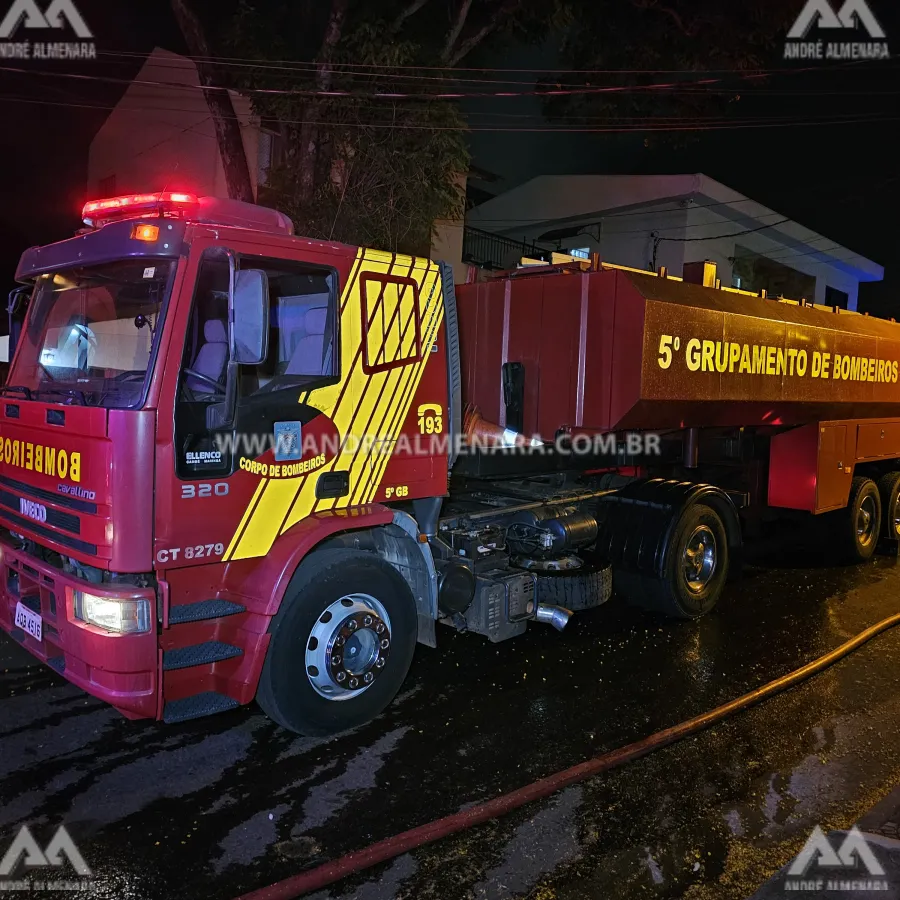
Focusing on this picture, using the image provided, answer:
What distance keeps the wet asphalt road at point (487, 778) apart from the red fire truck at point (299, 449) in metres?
0.41

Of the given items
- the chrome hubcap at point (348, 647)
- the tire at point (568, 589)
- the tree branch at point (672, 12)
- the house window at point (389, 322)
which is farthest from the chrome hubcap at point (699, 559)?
the tree branch at point (672, 12)

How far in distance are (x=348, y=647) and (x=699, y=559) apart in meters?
3.75

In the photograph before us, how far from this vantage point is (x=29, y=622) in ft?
13.4

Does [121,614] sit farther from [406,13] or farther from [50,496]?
[406,13]

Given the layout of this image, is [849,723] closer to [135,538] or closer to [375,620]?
[375,620]

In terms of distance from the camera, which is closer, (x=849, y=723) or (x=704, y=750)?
(x=704, y=750)

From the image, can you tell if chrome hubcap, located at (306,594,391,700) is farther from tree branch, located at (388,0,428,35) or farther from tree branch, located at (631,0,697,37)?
tree branch, located at (631,0,697,37)

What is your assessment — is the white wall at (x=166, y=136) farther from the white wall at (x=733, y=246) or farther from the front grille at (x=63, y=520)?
the white wall at (x=733, y=246)

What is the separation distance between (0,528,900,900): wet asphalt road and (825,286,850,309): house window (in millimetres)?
26040

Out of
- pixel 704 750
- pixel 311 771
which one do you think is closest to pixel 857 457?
pixel 704 750

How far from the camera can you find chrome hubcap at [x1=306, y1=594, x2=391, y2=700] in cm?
418

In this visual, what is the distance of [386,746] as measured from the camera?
14.2 feet

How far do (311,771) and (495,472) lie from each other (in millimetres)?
2685

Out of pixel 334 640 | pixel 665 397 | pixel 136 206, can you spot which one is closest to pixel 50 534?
pixel 334 640
